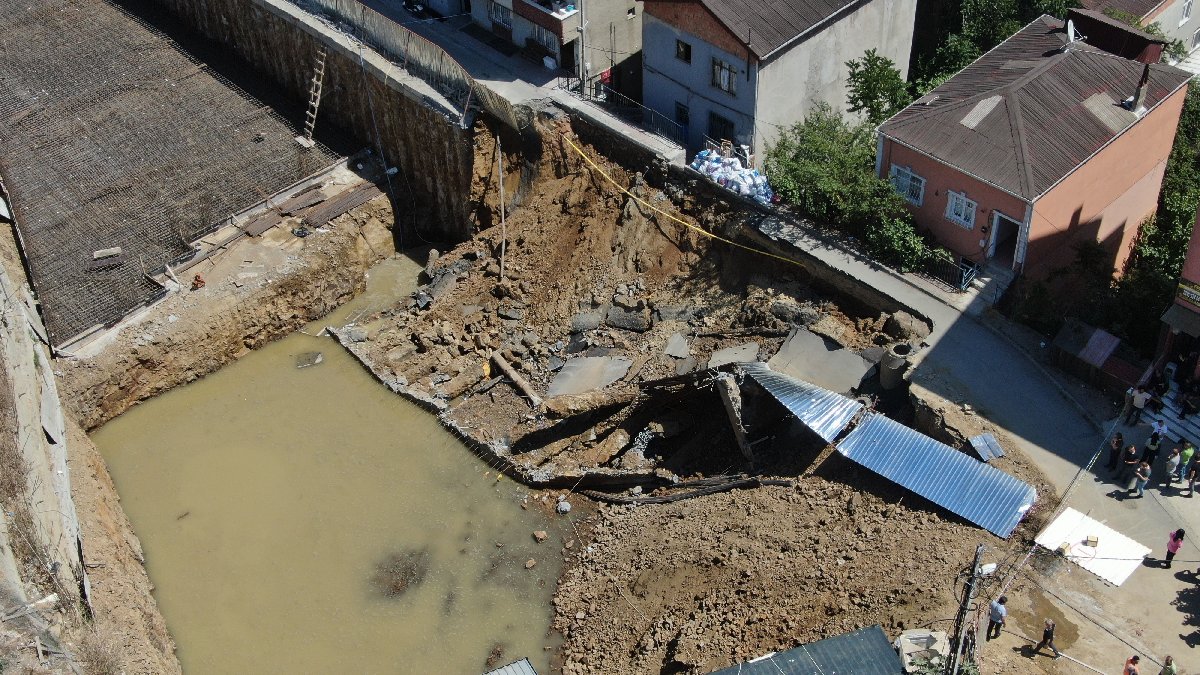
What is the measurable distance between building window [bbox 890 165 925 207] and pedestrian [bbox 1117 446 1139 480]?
9.01 metres

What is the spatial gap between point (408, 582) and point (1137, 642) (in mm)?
17127

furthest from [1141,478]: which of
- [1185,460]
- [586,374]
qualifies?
[586,374]

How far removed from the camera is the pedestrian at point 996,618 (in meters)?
21.1

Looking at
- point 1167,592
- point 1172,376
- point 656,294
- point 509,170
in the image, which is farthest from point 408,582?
point 1172,376

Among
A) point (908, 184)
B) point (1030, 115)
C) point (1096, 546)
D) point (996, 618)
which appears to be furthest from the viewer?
point (908, 184)

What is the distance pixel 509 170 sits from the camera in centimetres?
3691

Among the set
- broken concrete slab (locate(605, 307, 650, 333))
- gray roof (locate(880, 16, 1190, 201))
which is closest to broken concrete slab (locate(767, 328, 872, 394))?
broken concrete slab (locate(605, 307, 650, 333))

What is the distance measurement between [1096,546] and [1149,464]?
2.86 meters

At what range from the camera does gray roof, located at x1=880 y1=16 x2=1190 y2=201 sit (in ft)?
91.0

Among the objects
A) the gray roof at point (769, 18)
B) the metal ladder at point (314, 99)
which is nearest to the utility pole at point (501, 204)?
the metal ladder at point (314, 99)

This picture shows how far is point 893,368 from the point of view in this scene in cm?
2659

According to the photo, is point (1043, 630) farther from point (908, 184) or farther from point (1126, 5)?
point (1126, 5)

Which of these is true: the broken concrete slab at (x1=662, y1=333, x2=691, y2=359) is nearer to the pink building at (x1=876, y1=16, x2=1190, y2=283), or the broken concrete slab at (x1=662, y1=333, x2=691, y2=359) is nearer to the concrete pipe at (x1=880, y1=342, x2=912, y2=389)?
the concrete pipe at (x1=880, y1=342, x2=912, y2=389)

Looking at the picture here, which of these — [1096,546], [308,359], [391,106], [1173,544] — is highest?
[391,106]
